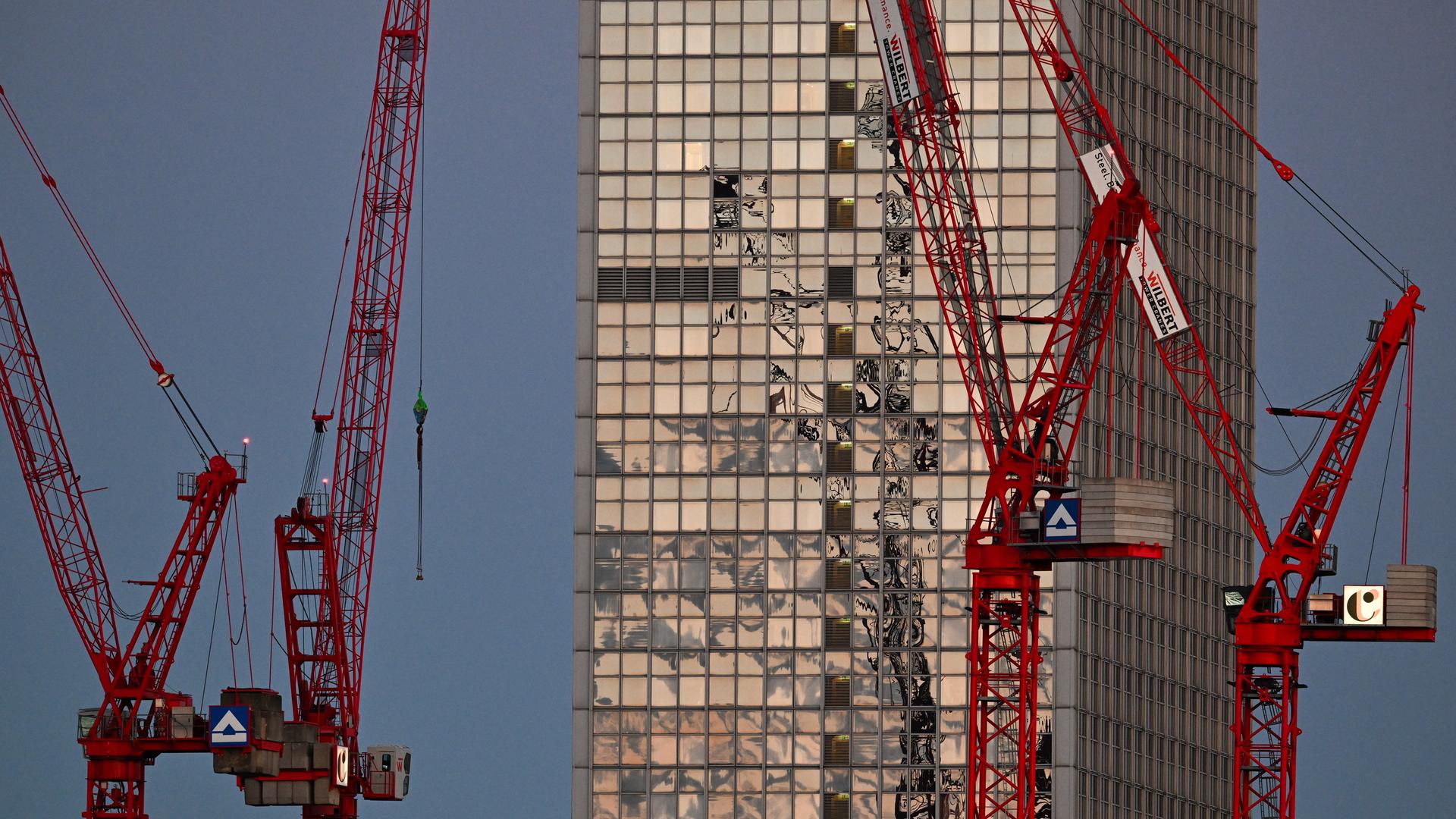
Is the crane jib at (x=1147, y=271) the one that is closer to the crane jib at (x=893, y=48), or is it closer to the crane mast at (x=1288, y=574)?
the crane mast at (x=1288, y=574)

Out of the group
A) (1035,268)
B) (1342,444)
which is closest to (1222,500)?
(1035,268)

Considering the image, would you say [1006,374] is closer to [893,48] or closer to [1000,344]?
[1000,344]

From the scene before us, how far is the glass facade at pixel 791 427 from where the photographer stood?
170125 millimetres

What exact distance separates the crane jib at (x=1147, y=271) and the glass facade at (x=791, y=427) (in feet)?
81.9

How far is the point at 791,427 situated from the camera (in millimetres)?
173750

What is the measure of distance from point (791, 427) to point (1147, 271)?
33.9 metres

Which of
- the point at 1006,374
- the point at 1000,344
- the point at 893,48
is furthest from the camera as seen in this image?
the point at 893,48

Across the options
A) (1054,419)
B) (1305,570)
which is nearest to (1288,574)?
(1305,570)

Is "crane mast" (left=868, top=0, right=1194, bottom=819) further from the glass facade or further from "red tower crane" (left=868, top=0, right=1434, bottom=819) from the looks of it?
the glass facade

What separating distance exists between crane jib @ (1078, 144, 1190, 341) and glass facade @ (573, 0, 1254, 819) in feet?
81.9

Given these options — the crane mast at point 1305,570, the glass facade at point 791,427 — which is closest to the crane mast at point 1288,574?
the crane mast at point 1305,570

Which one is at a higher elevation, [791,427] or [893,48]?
[893,48]

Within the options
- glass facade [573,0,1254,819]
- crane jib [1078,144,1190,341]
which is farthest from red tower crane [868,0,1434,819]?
glass facade [573,0,1254,819]

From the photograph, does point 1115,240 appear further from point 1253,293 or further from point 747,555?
point 1253,293
